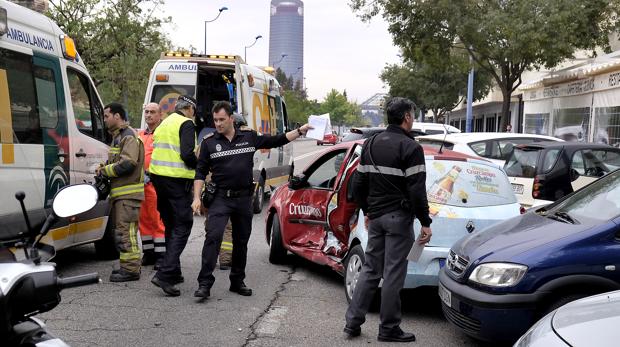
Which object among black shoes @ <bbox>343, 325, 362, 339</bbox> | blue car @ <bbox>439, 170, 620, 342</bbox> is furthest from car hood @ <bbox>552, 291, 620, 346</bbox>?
black shoes @ <bbox>343, 325, 362, 339</bbox>

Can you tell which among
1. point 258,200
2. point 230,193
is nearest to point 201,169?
point 230,193

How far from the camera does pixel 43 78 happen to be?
253 inches

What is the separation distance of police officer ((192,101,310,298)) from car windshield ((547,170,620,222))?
2425 millimetres

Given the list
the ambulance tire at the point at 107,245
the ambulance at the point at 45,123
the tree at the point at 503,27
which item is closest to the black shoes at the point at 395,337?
the ambulance at the point at 45,123

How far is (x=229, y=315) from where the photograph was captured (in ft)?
18.6

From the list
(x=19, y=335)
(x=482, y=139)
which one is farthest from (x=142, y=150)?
(x=482, y=139)

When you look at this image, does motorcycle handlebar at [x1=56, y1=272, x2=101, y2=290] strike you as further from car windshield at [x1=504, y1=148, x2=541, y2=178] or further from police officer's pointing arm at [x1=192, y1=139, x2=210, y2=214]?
car windshield at [x1=504, y1=148, x2=541, y2=178]

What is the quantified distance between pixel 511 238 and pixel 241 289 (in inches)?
108

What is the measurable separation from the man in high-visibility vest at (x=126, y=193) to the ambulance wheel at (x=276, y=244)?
5.48ft

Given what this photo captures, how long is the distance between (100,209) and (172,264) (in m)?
1.62

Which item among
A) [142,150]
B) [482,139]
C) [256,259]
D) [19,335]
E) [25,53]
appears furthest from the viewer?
[482,139]

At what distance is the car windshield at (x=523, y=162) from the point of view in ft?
31.7

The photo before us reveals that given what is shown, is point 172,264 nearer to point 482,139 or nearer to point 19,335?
point 19,335

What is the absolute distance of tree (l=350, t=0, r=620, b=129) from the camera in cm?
2059
